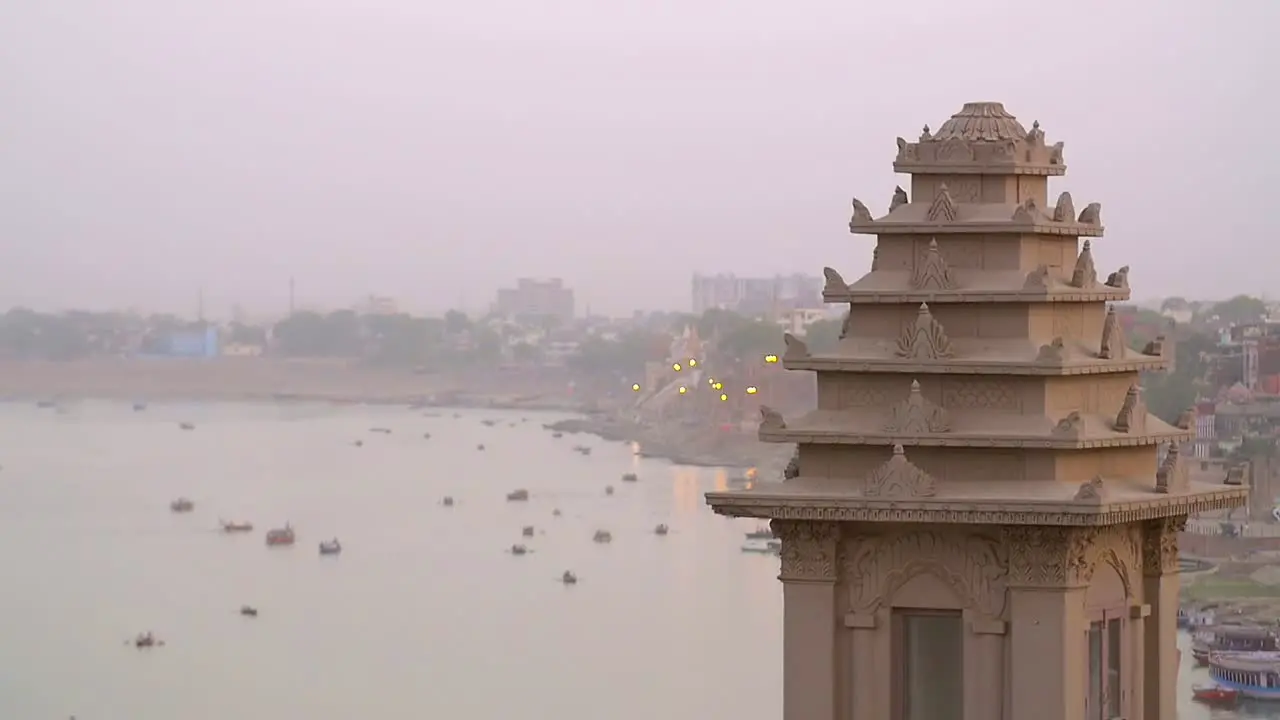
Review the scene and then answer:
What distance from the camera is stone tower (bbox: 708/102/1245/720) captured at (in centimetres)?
575

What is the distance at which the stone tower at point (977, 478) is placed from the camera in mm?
5750

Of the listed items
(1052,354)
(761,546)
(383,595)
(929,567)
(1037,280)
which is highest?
(1037,280)

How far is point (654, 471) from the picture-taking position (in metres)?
60.1

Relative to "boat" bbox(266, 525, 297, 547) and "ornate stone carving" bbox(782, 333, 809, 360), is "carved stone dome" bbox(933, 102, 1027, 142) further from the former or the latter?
"boat" bbox(266, 525, 297, 547)

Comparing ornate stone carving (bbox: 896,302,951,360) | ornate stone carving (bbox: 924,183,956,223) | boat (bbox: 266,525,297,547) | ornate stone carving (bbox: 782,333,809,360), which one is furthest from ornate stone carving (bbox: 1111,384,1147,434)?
boat (bbox: 266,525,297,547)

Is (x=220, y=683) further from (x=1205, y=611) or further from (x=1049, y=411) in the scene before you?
(x=1049, y=411)

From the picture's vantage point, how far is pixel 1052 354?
5727 mm

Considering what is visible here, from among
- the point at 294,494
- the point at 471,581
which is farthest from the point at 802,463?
the point at 294,494

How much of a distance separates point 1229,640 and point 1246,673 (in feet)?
3.76

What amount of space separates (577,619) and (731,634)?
307 cm

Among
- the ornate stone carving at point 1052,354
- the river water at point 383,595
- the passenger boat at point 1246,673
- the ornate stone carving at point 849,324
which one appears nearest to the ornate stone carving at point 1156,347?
the ornate stone carving at point 1052,354

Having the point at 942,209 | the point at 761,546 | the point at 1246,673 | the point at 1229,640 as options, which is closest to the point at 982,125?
the point at 942,209

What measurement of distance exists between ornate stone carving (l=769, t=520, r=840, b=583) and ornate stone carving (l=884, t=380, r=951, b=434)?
0.27m

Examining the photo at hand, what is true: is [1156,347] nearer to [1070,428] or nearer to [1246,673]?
[1070,428]
